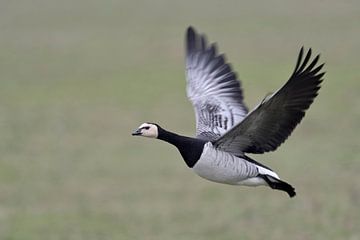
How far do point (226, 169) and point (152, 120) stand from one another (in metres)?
13.7

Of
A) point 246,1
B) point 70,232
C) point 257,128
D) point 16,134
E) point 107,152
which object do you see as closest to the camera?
point 257,128

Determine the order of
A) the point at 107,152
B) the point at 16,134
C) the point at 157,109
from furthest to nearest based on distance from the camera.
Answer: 1. the point at 157,109
2. the point at 16,134
3. the point at 107,152

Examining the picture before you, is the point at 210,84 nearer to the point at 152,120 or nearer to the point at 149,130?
the point at 149,130

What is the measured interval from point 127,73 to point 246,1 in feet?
55.4

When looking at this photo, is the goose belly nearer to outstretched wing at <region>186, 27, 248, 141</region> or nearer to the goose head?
the goose head

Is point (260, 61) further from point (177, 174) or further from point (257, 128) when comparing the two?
point (257, 128)

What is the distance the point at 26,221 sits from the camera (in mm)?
13805

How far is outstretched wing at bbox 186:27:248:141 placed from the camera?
928 centimetres

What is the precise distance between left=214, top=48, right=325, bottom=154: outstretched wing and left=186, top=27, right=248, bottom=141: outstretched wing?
4.87ft

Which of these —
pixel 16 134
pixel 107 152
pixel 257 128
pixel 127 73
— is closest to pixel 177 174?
pixel 107 152

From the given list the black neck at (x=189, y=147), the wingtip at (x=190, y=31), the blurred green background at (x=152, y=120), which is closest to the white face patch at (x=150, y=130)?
the black neck at (x=189, y=147)

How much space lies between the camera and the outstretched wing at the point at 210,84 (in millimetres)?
9281

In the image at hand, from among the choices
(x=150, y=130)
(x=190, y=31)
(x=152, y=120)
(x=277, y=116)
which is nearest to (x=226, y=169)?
(x=277, y=116)

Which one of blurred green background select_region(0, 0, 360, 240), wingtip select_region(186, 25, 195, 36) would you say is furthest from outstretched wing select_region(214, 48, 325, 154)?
blurred green background select_region(0, 0, 360, 240)
